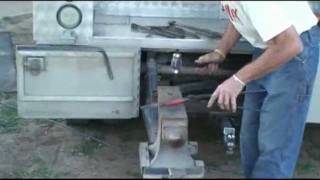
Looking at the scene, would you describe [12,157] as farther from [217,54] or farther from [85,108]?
[217,54]

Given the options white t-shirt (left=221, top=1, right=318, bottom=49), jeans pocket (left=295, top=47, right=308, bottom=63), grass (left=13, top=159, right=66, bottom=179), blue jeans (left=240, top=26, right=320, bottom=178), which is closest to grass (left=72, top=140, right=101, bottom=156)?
grass (left=13, top=159, right=66, bottom=179)

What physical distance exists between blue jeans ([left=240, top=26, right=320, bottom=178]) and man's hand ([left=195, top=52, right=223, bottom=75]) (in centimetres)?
37

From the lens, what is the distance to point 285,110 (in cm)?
335

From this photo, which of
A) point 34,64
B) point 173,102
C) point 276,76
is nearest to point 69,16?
point 34,64

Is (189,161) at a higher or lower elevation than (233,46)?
lower

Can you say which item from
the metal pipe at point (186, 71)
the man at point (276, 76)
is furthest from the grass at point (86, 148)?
the man at point (276, 76)

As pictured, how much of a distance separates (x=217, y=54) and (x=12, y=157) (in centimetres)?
166

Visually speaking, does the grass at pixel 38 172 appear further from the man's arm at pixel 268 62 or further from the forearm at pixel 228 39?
the man's arm at pixel 268 62

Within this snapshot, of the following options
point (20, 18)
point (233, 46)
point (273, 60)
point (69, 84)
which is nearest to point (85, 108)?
point (69, 84)

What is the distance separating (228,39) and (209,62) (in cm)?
18

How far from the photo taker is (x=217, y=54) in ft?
12.5

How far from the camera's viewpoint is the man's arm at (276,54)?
9.92 ft

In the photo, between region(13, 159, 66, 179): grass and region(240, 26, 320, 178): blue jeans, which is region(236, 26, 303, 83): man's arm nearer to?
region(240, 26, 320, 178): blue jeans

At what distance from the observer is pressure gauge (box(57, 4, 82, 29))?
3.69 meters
